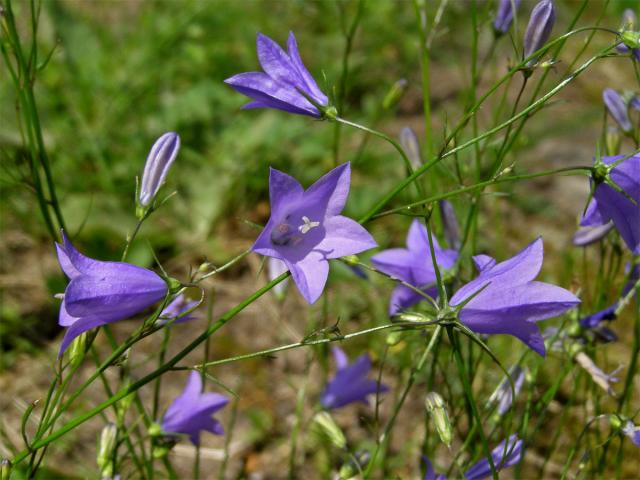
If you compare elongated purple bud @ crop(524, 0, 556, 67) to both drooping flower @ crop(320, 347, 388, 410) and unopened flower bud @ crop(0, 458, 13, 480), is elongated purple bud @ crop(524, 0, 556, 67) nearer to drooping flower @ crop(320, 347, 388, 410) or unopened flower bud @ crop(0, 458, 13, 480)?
drooping flower @ crop(320, 347, 388, 410)

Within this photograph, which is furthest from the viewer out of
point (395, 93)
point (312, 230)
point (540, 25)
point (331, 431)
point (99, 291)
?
point (395, 93)

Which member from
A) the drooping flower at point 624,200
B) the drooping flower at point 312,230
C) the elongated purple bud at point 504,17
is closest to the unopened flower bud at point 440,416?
the drooping flower at point 312,230

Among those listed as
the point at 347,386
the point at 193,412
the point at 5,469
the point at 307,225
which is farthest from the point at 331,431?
the point at 5,469

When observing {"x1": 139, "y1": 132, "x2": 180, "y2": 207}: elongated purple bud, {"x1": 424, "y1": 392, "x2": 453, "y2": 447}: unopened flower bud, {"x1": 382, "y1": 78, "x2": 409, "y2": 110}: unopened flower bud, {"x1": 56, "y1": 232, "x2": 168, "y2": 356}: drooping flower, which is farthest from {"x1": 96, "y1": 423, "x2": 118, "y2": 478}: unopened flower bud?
{"x1": 382, "y1": 78, "x2": 409, "y2": 110}: unopened flower bud

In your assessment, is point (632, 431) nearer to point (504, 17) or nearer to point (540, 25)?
point (540, 25)

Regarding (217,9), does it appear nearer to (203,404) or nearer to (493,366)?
(493,366)

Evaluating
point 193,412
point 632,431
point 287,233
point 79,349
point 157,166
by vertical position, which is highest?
point 157,166

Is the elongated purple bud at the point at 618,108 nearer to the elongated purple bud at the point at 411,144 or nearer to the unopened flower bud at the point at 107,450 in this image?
the elongated purple bud at the point at 411,144

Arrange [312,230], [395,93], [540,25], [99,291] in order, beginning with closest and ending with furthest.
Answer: [99,291] < [312,230] < [540,25] < [395,93]
